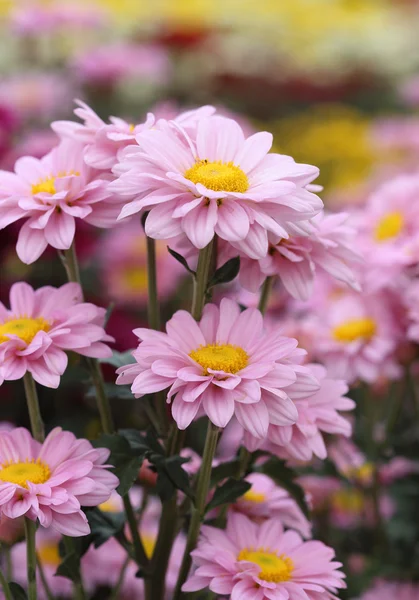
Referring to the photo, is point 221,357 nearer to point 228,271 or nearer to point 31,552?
point 228,271

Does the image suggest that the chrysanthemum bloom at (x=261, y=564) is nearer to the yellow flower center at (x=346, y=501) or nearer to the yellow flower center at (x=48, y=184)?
the yellow flower center at (x=48, y=184)

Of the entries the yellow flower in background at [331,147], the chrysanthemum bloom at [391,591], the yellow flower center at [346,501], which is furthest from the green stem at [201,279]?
the yellow flower in background at [331,147]

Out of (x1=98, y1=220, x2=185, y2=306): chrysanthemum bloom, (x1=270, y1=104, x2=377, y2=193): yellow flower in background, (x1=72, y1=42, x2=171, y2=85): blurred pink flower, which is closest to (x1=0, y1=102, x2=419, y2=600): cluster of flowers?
(x1=98, y1=220, x2=185, y2=306): chrysanthemum bloom

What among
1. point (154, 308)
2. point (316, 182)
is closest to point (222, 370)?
point (154, 308)

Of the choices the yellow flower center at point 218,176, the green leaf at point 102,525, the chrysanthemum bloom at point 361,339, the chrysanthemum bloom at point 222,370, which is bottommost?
the green leaf at point 102,525

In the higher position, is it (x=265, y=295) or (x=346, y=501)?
(x=265, y=295)

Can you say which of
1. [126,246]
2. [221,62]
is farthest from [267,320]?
[221,62]

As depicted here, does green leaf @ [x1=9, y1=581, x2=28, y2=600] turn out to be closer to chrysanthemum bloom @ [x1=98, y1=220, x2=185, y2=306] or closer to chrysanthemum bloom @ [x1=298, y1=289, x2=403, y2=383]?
chrysanthemum bloom @ [x1=298, y1=289, x2=403, y2=383]
